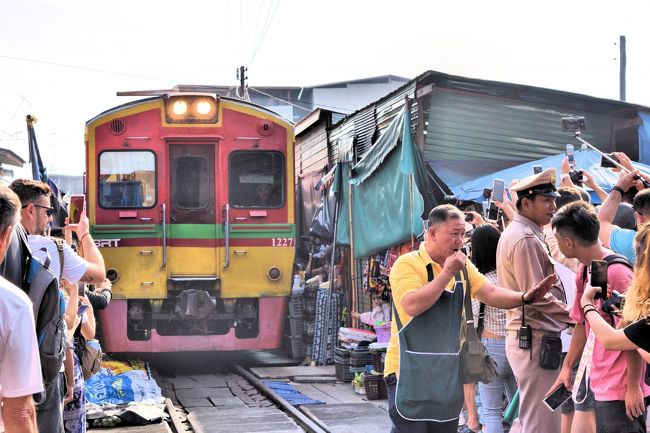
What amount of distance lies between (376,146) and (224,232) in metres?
2.37

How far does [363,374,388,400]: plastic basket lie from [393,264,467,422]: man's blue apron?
222 inches

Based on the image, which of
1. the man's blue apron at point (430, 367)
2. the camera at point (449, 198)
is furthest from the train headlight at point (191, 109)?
the man's blue apron at point (430, 367)

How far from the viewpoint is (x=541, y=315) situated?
18.3 feet

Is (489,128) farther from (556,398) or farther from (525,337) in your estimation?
(556,398)

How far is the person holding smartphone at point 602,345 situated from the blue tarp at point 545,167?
5264mm

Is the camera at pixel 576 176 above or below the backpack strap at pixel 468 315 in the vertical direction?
above

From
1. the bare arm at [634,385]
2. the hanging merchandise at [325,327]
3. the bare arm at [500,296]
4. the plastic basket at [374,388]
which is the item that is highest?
the bare arm at [500,296]

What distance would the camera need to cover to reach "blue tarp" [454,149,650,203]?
1015cm

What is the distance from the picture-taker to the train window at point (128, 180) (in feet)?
40.6

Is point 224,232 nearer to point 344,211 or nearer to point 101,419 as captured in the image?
point 344,211

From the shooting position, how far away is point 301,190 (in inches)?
786

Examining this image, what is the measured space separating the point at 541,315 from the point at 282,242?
7354 mm

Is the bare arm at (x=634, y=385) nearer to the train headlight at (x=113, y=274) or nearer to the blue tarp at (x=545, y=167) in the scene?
the blue tarp at (x=545, y=167)

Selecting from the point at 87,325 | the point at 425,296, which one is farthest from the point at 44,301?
the point at 87,325
